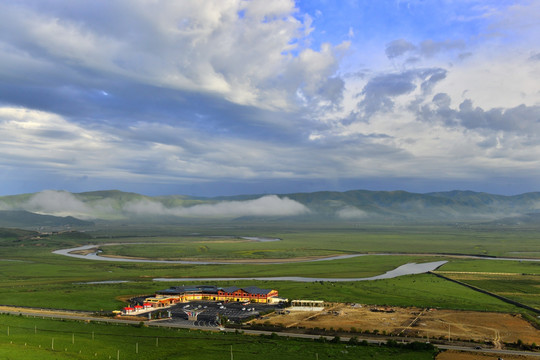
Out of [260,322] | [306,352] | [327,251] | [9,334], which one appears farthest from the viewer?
[327,251]

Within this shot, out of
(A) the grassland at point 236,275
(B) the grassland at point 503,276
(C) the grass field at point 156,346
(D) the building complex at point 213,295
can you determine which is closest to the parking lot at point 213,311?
A: (D) the building complex at point 213,295

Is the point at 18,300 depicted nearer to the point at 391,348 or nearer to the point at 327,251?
the point at 391,348

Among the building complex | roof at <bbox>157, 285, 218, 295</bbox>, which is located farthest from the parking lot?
roof at <bbox>157, 285, 218, 295</bbox>

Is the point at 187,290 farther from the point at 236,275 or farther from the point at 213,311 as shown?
the point at 236,275

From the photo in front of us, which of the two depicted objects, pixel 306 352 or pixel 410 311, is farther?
pixel 410 311

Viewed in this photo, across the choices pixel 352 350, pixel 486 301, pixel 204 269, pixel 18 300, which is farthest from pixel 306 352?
pixel 204 269

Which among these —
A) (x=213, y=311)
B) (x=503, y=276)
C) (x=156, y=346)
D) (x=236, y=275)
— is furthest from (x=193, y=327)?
(x=503, y=276)

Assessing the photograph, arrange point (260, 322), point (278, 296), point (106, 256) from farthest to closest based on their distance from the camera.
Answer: point (106, 256) → point (278, 296) → point (260, 322)

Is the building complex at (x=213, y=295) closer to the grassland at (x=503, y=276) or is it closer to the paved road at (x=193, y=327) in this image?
the paved road at (x=193, y=327)
